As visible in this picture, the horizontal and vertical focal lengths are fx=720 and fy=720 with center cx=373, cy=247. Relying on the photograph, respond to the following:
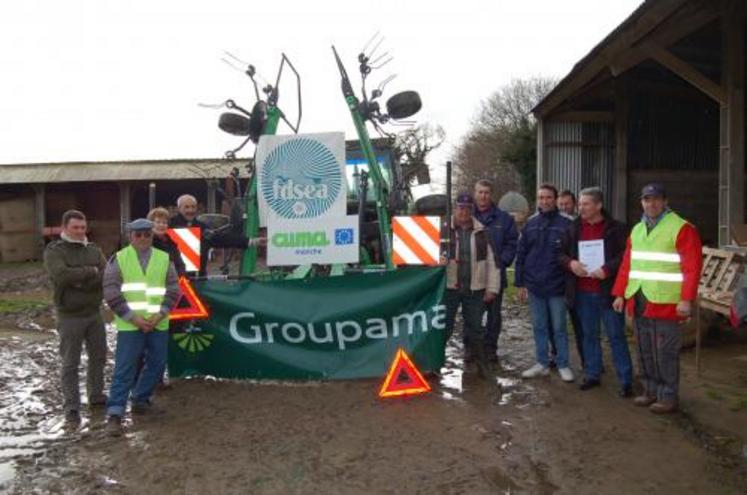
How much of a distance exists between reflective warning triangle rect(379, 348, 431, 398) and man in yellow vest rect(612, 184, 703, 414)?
186 cm

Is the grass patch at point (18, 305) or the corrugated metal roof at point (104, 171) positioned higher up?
the corrugated metal roof at point (104, 171)

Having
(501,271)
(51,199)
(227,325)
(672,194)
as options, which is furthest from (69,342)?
(51,199)

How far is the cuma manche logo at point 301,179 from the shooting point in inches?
275

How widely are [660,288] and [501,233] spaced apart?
1895 mm

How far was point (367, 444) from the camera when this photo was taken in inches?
201

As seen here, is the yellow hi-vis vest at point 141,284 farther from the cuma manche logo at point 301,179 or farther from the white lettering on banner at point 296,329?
the cuma manche logo at point 301,179

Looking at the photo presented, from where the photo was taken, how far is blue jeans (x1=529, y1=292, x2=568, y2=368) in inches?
267

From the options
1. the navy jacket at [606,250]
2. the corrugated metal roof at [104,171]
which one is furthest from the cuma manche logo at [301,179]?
the corrugated metal roof at [104,171]

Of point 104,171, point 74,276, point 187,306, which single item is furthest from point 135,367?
point 104,171

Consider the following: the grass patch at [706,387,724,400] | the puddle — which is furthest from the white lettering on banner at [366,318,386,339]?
the grass patch at [706,387,724,400]

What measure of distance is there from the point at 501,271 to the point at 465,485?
3233 mm

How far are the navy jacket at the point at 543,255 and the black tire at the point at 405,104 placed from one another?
1.83 meters

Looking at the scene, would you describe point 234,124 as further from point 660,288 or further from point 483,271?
point 660,288

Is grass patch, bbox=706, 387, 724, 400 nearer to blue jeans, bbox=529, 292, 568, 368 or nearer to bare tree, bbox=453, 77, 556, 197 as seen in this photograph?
blue jeans, bbox=529, 292, 568, 368
